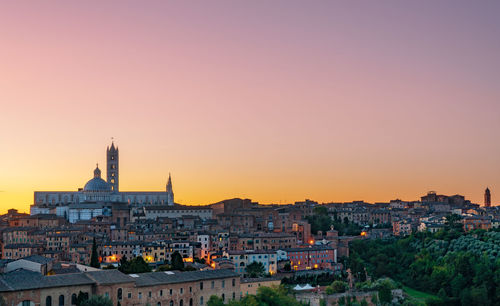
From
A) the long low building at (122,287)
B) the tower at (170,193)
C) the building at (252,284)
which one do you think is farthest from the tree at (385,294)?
the tower at (170,193)

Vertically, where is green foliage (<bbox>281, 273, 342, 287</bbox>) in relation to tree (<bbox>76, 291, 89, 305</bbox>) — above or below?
below

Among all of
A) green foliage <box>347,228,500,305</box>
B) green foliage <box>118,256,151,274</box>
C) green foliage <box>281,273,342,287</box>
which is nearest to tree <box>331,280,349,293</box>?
green foliage <box>281,273,342,287</box>

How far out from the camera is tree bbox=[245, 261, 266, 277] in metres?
33.9

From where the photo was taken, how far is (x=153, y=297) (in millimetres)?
23531

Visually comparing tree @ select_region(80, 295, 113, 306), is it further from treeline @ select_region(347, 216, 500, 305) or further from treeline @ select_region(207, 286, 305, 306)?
treeline @ select_region(347, 216, 500, 305)

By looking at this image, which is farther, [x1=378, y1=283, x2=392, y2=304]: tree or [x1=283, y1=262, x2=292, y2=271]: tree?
[x1=283, y1=262, x2=292, y2=271]: tree

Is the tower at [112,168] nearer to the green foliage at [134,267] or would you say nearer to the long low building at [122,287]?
the green foliage at [134,267]

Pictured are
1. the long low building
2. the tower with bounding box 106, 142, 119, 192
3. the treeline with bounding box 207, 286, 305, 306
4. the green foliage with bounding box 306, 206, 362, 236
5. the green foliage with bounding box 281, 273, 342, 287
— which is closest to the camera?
the long low building

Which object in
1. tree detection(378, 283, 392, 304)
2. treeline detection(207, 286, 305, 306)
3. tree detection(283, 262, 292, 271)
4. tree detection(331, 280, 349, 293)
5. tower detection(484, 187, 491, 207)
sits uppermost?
tower detection(484, 187, 491, 207)

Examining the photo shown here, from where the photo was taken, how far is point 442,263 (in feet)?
129

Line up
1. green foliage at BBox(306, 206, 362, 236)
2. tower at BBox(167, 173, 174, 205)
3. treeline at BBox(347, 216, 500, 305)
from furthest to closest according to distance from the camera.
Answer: tower at BBox(167, 173, 174, 205)
green foliage at BBox(306, 206, 362, 236)
treeline at BBox(347, 216, 500, 305)

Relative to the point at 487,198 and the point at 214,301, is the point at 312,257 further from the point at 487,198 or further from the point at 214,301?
the point at 487,198

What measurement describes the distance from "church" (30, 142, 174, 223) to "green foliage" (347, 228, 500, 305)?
21993mm

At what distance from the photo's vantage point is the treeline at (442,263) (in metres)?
35.5
